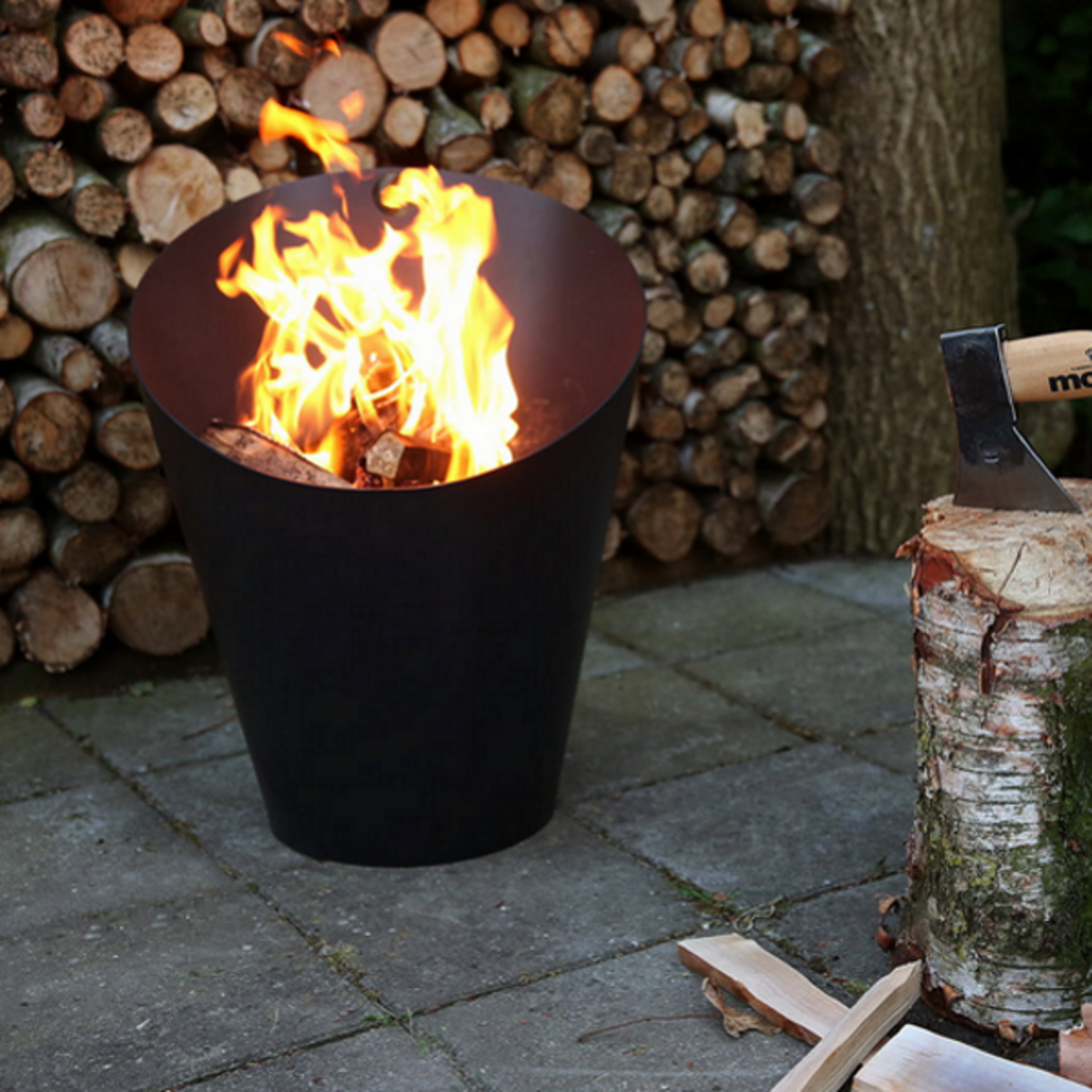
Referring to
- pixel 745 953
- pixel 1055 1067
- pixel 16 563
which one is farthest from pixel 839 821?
pixel 16 563

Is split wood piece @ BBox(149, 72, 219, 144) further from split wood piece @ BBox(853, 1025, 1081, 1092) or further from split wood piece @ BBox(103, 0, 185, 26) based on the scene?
split wood piece @ BBox(853, 1025, 1081, 1092)

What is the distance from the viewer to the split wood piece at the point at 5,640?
312 centimetres

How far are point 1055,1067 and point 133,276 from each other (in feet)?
7.54

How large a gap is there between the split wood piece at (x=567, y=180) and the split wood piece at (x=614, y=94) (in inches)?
4.9

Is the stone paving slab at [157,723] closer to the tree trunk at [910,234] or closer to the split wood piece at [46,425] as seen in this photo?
the split wood piece at [46,425]

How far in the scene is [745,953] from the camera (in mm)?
A: 2090

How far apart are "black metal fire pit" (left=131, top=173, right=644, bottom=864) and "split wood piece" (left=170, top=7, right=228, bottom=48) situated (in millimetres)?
633

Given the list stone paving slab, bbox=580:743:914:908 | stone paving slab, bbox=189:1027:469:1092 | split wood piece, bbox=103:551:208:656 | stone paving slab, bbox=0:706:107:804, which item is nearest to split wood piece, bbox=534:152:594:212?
split wood piece, bbox=103:551:208:656

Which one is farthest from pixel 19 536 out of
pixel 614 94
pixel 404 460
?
pixel 614 94

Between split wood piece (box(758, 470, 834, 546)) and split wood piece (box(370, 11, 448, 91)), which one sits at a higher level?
split wood piece (box(370, 11, 448, 91))

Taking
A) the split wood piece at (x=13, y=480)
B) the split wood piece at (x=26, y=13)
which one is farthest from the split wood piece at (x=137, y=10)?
the split wood piece at (x=13, y=480)

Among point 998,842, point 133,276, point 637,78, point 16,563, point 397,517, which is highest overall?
point 637,78

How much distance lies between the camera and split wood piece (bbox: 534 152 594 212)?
3.47 m

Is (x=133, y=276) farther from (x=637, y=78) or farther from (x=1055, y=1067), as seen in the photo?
(x=1055, y=1067)
